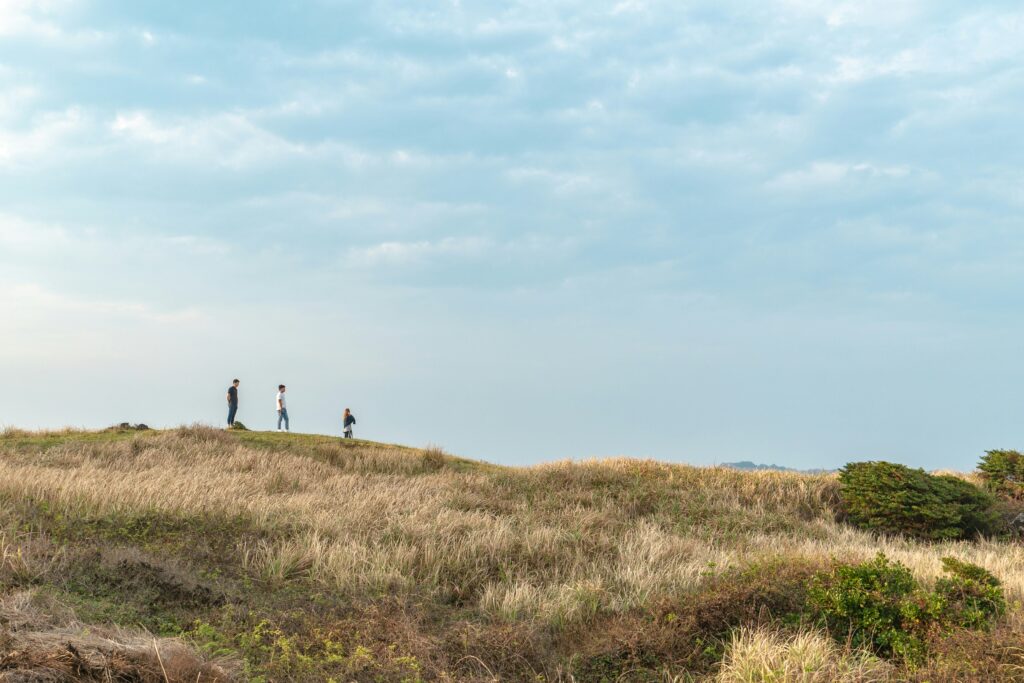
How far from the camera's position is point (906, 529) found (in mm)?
16453

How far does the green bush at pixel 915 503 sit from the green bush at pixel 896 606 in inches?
370

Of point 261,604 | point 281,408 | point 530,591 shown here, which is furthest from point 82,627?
point 281,408

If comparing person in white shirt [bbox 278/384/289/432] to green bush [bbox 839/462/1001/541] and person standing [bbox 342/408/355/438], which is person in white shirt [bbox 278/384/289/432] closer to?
person standing [bbox 342/408/355/438]

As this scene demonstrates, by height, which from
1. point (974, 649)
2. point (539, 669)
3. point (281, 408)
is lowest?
point (539, 669)

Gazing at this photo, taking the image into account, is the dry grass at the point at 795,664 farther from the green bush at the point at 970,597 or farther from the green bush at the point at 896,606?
the green bush at the point at 970,597

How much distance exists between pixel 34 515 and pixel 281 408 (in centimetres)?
1977

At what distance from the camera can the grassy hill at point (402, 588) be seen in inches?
222

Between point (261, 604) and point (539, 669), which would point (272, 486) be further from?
point (539, 669)

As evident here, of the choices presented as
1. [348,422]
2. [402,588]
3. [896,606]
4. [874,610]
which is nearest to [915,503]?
[896,606]

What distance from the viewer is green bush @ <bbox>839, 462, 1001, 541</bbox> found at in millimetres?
16250

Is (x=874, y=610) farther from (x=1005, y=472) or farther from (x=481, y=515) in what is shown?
(x=1005, y=472)

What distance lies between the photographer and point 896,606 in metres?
7.16

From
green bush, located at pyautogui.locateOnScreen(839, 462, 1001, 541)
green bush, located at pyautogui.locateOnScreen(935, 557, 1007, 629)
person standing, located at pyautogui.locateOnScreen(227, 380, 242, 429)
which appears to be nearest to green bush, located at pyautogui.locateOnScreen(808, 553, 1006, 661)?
green bush, located at pyautogui.locateOnScreen(935, 557, 1007, 629)

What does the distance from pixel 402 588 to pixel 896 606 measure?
508cm
